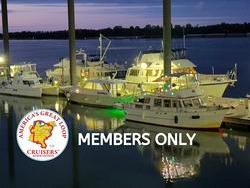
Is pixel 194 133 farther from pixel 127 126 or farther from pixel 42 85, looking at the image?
pixel 42 85

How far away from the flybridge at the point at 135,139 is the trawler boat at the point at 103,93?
4613 mm

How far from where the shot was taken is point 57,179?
1797 cm

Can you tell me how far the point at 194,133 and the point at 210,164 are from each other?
4.18 meters

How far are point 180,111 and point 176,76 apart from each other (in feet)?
15.3

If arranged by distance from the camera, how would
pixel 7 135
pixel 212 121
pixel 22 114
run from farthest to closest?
1. pixel 22 114
2. pixel 7 135
3. pixel 212 121

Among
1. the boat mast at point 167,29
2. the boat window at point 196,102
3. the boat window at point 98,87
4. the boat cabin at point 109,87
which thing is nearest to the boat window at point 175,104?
the boat window at point 196,102

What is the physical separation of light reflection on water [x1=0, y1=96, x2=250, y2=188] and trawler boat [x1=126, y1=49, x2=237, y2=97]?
5028 millimetres

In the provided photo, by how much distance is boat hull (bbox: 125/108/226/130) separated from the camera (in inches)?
920

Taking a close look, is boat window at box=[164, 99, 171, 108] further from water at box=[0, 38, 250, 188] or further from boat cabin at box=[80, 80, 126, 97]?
boat cabin at box=[80, 80, 126, 97]

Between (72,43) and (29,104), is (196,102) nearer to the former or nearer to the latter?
(29,104)

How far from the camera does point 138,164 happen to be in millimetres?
19625

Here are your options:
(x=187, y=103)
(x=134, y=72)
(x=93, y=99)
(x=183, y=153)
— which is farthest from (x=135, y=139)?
(x=134, y=72)

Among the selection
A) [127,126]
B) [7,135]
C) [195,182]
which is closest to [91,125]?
[127,126]

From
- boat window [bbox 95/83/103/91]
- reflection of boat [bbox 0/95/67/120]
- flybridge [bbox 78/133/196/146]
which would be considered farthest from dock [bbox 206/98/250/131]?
reflection of boat [bbox 0/95/67/120]
